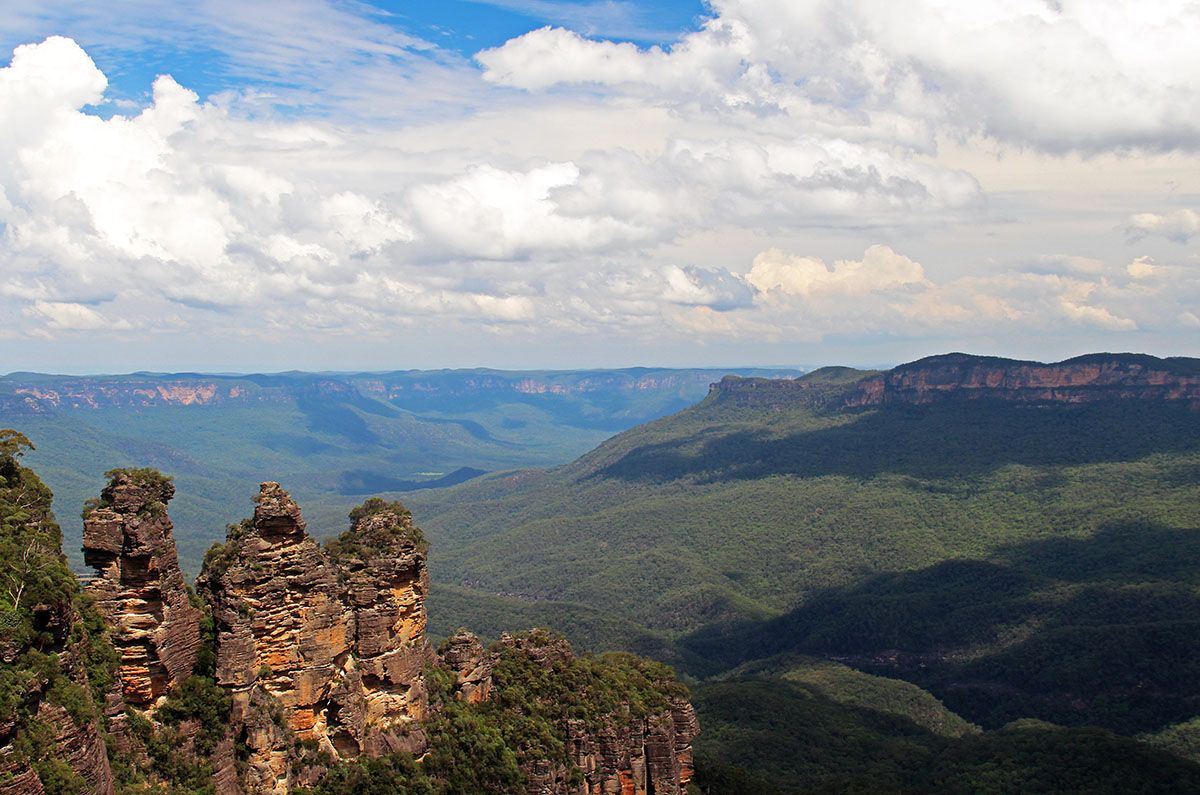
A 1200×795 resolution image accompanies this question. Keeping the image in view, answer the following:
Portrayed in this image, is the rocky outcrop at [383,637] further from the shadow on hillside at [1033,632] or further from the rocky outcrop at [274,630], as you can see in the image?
the shadow on hillside at [1033,632]

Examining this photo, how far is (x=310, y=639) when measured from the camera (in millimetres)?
33094

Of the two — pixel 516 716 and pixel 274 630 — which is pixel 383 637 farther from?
pixel 516 716

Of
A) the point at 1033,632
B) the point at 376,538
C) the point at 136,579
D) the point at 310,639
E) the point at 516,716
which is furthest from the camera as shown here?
the point at 1033,632

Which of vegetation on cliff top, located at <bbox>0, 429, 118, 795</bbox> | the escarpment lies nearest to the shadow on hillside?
the escarpment

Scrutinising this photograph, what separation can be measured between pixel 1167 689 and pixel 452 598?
11299cm

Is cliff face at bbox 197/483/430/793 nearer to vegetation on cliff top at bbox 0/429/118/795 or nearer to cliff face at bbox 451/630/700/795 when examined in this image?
vegetation on cliff top at bbox 0/429/118/795

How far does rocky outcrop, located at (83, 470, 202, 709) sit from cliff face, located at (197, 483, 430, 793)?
5.79 feet

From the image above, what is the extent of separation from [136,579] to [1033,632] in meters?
141

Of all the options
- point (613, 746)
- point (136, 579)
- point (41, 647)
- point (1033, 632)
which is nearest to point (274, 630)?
point (136, 579)

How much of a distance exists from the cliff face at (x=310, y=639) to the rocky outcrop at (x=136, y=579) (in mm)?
1765

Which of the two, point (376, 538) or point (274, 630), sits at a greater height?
point (376, 538)

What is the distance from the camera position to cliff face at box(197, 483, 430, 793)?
31594mm

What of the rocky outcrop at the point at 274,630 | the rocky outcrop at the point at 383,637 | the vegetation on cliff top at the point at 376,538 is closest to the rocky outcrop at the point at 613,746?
the rocky outcrop at the point at 383,637

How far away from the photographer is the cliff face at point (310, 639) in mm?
31594
